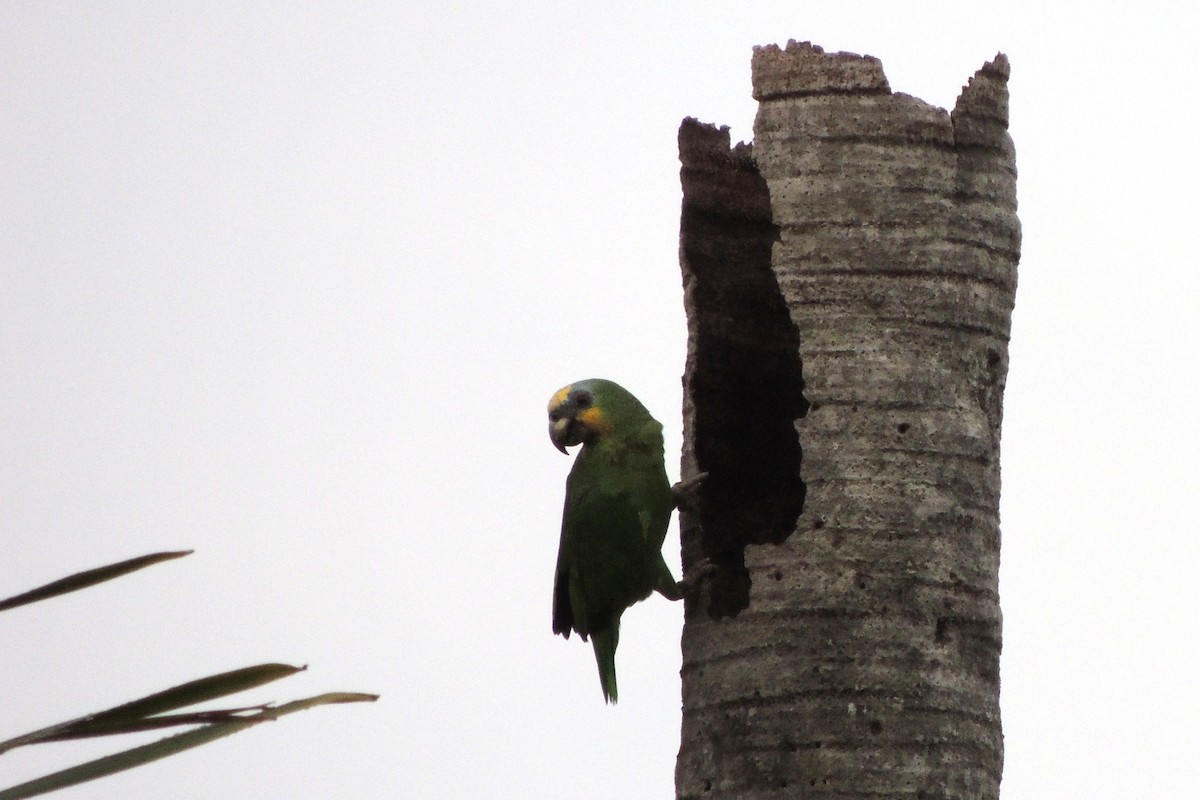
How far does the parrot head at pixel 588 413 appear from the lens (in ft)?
18.4

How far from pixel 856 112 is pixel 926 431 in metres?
0.90

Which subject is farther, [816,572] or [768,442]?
[768,442]

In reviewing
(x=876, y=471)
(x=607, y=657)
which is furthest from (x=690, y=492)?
(x=607, y=657)

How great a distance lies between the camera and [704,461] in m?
4.64

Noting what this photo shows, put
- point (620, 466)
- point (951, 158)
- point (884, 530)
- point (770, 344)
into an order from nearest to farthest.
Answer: point (884, 530) → point (951, 158) → point (770, 344) → point (620, 466)

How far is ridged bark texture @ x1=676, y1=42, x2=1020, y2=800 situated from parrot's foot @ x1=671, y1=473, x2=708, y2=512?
45cm

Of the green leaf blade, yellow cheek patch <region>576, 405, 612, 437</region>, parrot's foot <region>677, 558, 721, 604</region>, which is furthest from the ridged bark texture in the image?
the green leaf blade

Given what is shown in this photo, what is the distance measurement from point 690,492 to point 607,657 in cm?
135

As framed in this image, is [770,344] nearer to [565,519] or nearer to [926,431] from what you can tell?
[926,431]

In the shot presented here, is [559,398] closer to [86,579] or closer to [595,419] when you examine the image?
[595,419]

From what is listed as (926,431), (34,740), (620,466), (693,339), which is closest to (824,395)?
(926,431)

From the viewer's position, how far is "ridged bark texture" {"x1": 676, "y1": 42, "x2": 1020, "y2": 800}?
384 cm

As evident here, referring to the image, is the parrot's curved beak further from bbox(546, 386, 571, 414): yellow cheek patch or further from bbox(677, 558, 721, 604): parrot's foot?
bbox(677, 558, 721, 604): parrot's foot

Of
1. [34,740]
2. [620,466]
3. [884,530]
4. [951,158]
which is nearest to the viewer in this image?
[34,740]
